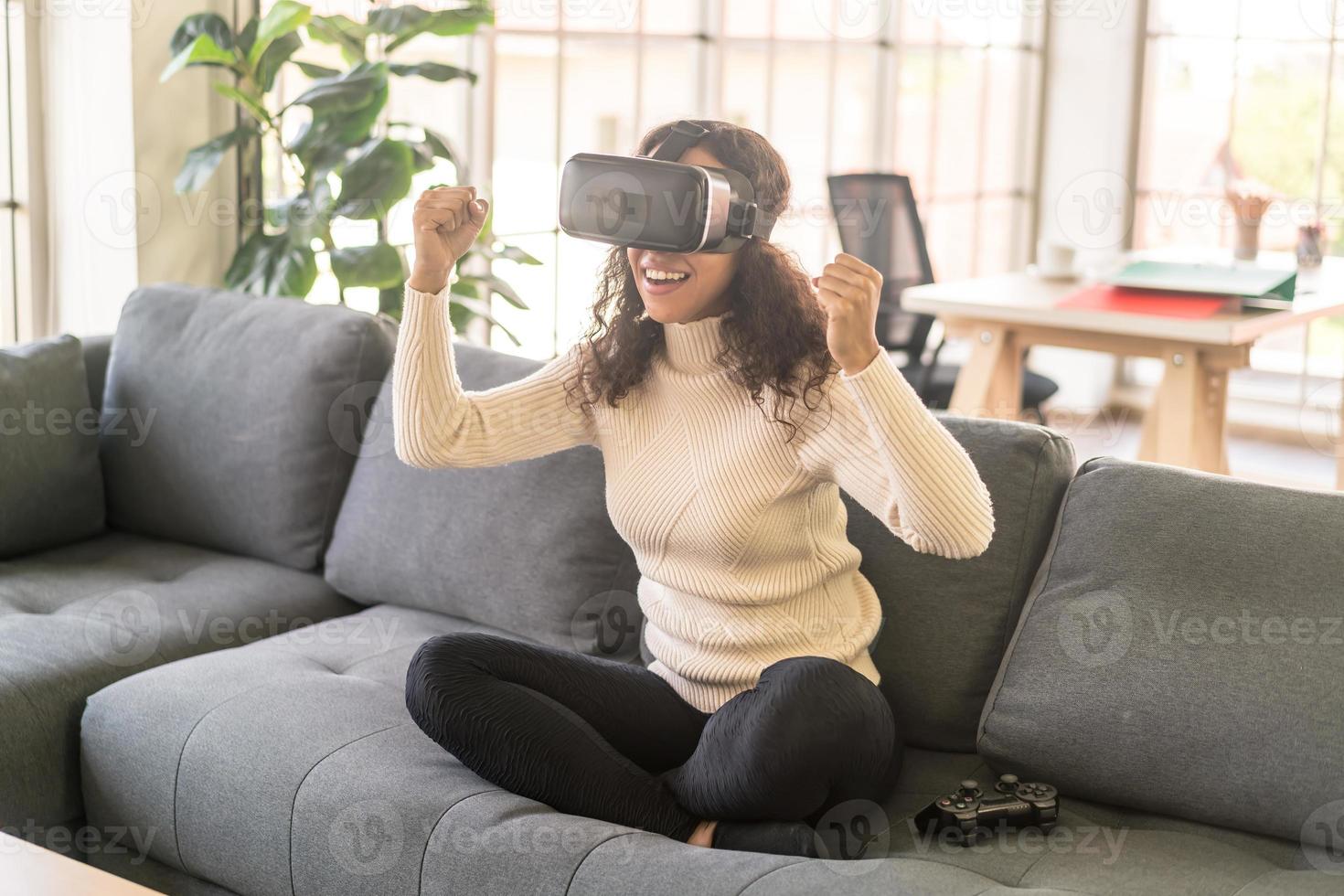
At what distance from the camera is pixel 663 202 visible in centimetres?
154

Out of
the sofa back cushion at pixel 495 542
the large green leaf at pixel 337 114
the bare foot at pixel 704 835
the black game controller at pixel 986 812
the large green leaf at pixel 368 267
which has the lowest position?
the bare foot at pixel 704 835

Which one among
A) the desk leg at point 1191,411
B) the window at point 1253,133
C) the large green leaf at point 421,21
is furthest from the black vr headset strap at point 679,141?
the window at point 1253,133

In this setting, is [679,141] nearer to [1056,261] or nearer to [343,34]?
[343,34]

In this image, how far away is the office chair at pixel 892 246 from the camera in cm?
385

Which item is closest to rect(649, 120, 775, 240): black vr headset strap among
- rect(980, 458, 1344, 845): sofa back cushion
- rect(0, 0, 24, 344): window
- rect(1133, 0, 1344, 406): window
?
rect(980, 458, 1344, 845): sofa back cushion

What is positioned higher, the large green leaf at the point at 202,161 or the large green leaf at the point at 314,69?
the large green leaf at the point at 314,69

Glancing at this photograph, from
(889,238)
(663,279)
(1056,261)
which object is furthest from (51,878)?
(889,238)

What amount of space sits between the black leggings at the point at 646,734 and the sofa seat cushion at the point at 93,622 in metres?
0.52

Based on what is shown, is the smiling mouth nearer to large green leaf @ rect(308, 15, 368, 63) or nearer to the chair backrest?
large green leaf @ rect(308, 15, 368, 63)

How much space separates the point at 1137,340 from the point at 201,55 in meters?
2.01

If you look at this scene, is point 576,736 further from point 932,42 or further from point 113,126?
point 932,42

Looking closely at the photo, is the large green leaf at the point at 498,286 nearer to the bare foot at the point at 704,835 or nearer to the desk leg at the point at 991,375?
the desk leg at the point at 991,375

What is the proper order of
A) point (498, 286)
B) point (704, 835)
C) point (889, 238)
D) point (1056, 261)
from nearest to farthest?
point (704, 835) → point (498, 286) → point (1056, 261) → point (889, 238)

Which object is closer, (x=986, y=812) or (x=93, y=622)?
(x=986, y=812)
